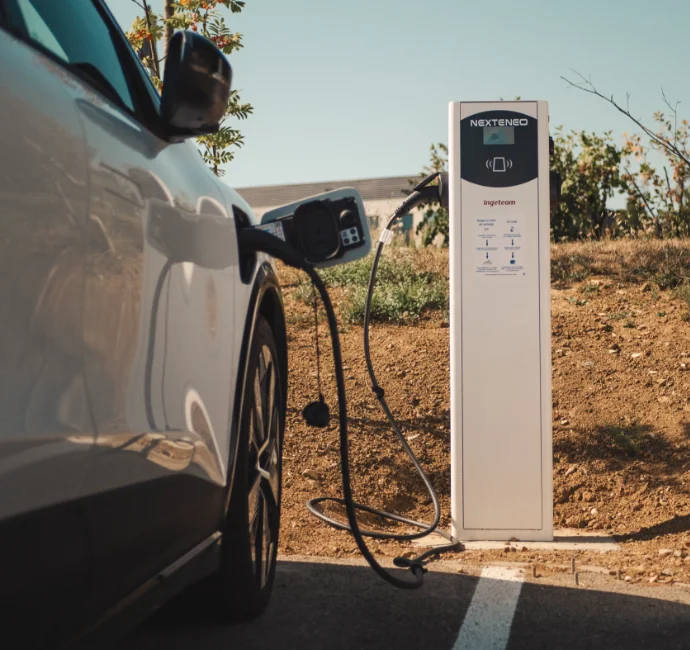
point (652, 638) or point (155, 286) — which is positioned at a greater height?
point (155, 286)

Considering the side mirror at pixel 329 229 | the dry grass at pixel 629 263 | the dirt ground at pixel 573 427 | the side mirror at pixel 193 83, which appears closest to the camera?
the side mirror at pixel 193 83

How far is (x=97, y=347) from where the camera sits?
1784mm

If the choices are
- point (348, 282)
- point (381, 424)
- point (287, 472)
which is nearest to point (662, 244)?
point (348, 282)

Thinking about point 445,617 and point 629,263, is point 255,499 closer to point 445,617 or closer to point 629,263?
point 445,617

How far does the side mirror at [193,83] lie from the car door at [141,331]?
0.10 m

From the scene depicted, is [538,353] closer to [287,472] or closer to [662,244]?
[287,472]

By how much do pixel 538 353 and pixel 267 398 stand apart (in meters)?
2.41

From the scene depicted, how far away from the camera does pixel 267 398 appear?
346 cm

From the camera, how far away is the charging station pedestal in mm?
5387

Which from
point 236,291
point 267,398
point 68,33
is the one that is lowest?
point 267,398

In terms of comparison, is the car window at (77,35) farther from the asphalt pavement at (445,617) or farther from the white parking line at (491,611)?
the white parking line at (491,611)

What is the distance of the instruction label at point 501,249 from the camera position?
17.8ft

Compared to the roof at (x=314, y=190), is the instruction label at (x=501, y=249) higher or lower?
lower

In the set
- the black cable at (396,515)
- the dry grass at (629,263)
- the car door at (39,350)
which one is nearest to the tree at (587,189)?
the dry grass at (629,263)
